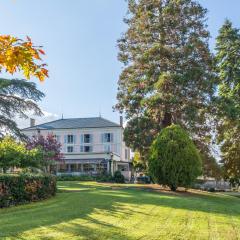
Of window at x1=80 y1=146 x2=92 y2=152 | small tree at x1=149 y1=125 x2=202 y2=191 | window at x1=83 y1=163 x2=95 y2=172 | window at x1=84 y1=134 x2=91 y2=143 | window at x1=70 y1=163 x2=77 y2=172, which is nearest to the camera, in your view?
small tree at x1=149 y1=125 x2=202 y2=191

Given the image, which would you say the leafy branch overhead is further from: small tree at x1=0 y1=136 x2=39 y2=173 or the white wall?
the white wall

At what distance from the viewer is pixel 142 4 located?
31453 millimetres

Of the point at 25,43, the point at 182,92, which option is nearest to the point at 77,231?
the point at 25,43

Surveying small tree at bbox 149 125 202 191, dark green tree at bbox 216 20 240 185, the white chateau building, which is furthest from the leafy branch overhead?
→ the white chateau building

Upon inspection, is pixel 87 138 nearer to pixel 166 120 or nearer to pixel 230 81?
pixel 230 81

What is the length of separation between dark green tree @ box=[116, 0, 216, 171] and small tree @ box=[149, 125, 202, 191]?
6083 mm

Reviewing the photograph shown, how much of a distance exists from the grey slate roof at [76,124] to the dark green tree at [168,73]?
33.2m

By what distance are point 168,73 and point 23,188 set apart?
1628cm

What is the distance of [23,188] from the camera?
14977 millimetres

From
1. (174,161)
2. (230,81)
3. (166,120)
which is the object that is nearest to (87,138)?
(230,81)

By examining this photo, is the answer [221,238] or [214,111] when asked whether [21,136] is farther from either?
[221,238]

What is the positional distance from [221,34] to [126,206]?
1117 inches

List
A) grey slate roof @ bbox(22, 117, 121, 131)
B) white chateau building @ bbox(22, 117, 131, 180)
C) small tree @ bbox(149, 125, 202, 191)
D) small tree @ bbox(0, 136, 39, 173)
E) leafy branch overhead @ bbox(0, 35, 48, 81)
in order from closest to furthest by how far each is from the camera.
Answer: leafy branch overhead @ bbox(0, 35, 48, 81) → small tree @ bbox(0, 136, 39, 173) → small tree @ bbox(149, 125, 202, 191) → white chateau building @ bbox(22, 117, 131, 180) → grey slate roof @ bbox(22, 117, 121, 131)

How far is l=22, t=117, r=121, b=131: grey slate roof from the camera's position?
64.6m
